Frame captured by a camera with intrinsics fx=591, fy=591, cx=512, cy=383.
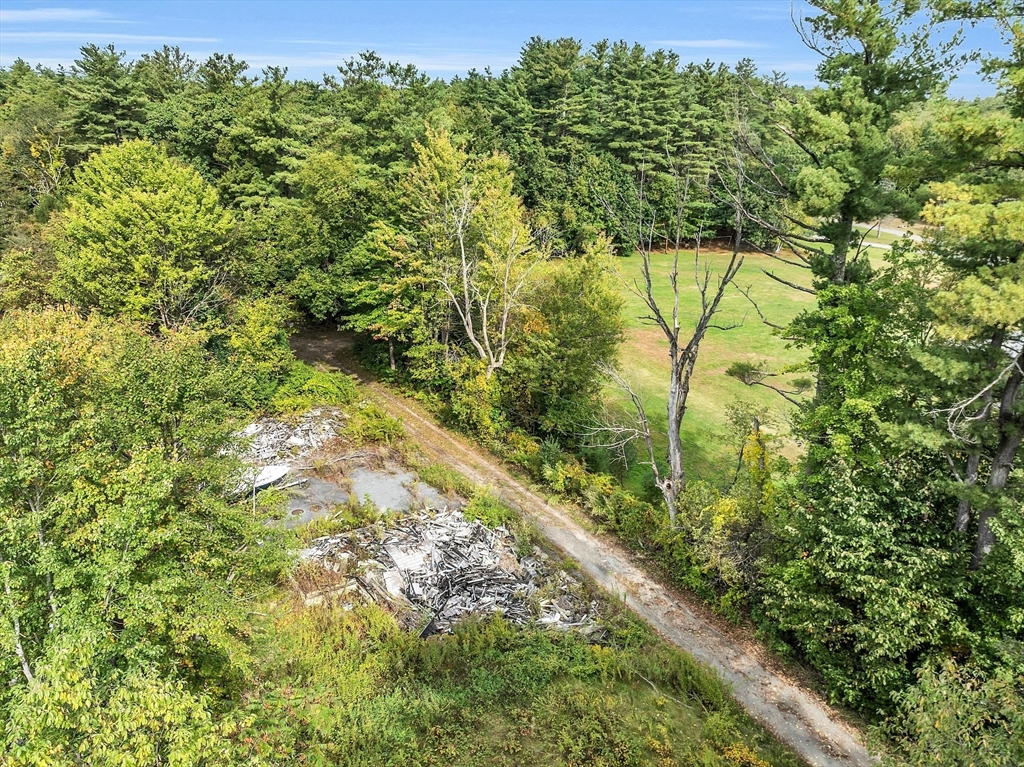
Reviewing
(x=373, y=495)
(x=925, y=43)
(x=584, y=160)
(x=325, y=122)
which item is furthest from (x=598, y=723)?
(x=584, y=160)

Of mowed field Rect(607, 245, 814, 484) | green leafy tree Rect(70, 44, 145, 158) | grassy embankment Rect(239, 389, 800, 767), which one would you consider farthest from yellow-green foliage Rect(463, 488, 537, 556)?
green leafy tree Rect(70, 44, 145, 158)

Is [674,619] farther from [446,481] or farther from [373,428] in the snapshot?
[373,428]

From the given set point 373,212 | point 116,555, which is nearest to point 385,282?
point 373,212

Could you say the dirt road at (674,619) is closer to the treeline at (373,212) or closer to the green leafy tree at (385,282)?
the treeline at (373,212)

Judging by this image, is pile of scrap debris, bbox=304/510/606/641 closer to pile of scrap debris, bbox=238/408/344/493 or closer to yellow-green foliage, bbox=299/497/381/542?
yellow-green foliage, bbox=299/497/381/542

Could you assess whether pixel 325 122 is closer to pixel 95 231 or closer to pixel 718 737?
pixel 95 231

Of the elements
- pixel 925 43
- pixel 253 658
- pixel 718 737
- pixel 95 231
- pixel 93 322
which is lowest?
pixel 718 737
